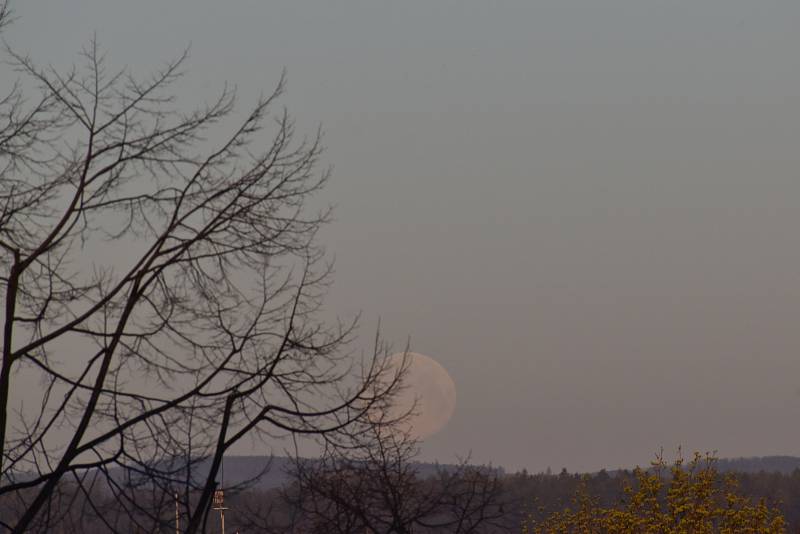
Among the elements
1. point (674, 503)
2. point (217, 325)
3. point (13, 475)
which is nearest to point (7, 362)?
point (13, 475)

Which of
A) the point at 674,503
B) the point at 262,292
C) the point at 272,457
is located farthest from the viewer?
the point at 674,503

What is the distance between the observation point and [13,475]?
8344 mm

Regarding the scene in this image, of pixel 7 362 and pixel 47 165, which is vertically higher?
pixel 47 165

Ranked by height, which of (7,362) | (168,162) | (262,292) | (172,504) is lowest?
(172,504)

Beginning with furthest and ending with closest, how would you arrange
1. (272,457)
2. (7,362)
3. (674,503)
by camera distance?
1. (674,503)
2. (272,457)
3. (7,362)

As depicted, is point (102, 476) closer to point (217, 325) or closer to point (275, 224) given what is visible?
point (217, 325)

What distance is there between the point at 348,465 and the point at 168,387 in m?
1.36

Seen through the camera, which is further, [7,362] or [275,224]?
[275,224]

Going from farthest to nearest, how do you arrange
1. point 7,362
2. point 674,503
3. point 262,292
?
point 674,503
point 262,292
point 7,362

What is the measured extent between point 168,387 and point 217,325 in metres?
0.53

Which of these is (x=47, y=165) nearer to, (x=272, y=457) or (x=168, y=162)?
(x=168, y=162)

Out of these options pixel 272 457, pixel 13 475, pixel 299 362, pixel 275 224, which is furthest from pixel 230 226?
pixel 13 475

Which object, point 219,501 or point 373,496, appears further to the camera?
point 219,501

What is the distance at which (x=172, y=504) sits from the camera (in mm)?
8070
